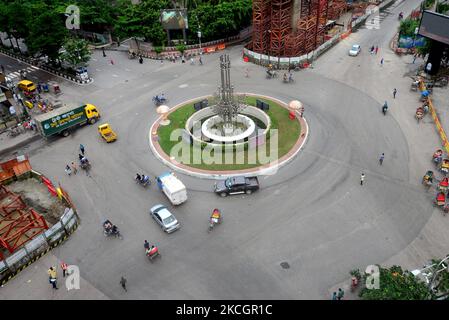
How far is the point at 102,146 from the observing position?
43.5 meters

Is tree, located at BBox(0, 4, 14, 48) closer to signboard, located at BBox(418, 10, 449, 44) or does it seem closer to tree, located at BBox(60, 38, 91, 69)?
tree, located at BBox(60, 38, 91, 69)

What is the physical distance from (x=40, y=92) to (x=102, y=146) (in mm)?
20810

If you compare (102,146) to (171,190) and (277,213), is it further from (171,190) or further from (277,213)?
(277,213)

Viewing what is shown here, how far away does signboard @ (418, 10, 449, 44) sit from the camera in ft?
158

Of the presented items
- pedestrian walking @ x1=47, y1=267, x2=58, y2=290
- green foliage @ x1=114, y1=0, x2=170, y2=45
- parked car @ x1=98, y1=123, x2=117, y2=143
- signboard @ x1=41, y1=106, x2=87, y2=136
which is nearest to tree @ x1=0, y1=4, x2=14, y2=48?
green foliage @ x1=114, y1=0, x2=170, y2=45

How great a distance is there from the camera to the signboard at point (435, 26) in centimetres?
4809

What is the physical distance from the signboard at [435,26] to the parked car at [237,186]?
3296cm

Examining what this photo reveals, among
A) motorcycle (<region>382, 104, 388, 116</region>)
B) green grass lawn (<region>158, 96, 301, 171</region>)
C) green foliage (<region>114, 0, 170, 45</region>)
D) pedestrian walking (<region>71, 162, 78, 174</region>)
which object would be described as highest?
green foliage (<region>114, 0, 170, 45</region>)

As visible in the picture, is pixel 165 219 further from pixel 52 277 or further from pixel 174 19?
pixel 174 19

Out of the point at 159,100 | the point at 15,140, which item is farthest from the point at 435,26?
the point at 15,140

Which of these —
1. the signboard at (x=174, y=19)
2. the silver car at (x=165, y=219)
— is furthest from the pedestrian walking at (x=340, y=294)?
the signboard at (x=174, y=19)

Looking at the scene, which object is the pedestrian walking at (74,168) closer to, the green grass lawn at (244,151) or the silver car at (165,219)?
the green grass lawn at (244,151)

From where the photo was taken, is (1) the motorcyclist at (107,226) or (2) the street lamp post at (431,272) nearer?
(2) the street lamp post at (431,272)
